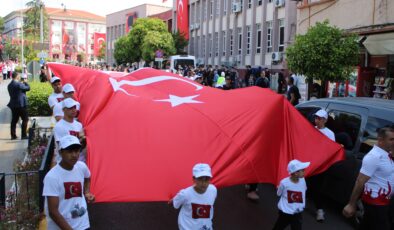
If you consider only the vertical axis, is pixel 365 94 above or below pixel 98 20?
below

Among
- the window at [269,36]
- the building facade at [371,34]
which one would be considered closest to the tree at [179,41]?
the window at [269,36]

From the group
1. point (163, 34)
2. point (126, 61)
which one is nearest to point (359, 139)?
point (163, 34)

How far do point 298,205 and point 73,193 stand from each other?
267cm

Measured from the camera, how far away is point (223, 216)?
6.71 m

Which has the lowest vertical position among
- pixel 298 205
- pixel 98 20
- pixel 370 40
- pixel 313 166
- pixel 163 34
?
pixel 298 205

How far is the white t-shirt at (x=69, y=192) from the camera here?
155 inches

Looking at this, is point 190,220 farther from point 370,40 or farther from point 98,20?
point 98,20

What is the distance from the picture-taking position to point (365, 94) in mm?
16312

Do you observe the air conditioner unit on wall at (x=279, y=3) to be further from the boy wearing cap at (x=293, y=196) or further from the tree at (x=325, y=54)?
the boy wearing cap at (x=293, y=196)

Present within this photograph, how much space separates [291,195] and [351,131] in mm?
1636

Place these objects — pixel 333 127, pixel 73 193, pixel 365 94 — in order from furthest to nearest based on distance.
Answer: pixel 365 94 < pixel 333 127 < pixel 73 193

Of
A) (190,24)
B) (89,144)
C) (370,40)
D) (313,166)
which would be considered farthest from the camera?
(190,24)

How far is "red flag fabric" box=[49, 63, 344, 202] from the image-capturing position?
4812 mm

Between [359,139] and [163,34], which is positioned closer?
[359,139]
